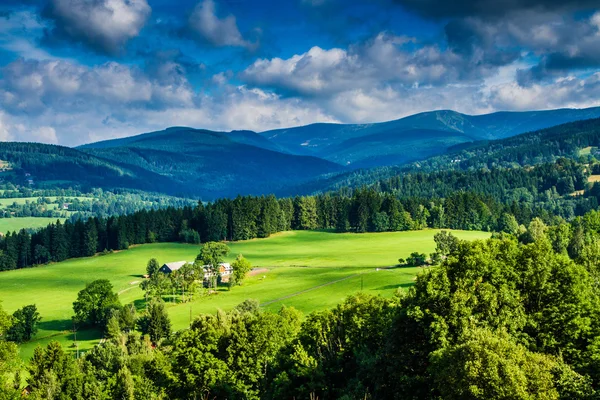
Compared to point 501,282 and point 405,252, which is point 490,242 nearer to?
point 501,282

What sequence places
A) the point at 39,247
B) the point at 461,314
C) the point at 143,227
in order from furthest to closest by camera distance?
the point at 143,227 → the point at 39,247 → the point at 461,314

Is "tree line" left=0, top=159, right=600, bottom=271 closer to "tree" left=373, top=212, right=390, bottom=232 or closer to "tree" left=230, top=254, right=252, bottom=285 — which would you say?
"tree" left=373, top=212, right=390, bottom=232

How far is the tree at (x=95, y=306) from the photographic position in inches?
3783

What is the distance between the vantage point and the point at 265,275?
124375 mm

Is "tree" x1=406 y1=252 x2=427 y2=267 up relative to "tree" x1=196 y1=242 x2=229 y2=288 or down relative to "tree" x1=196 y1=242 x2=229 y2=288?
down

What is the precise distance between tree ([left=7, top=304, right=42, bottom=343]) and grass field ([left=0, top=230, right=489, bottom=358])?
1908 millimetres

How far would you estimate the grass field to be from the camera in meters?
95.2

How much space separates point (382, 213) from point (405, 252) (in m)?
53.7

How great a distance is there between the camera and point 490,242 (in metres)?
42.7

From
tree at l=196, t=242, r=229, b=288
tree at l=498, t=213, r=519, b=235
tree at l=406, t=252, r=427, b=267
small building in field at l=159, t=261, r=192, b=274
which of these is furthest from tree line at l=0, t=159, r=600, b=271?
tree at l=406, t=252, r=427, b=267

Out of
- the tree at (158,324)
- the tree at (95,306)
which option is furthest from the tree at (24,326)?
the tree at (158,324)

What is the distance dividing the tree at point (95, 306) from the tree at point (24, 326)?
284 inches

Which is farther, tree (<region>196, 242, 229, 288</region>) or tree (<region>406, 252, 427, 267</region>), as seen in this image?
tree (<region>196, 242, 229, 288</region>)

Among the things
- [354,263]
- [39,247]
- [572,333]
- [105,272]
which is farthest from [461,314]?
[39,247]
